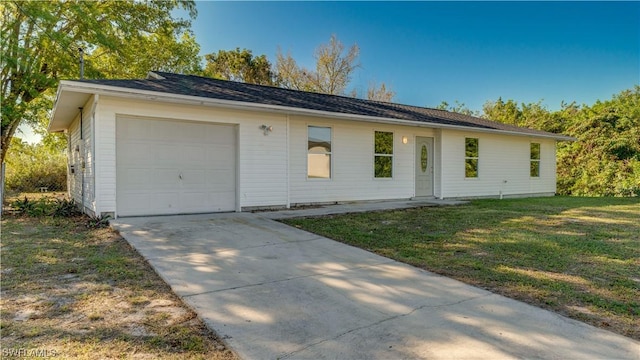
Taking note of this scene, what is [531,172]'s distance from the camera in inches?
588

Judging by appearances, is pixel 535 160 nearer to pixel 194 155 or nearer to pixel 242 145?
pixel 242 145

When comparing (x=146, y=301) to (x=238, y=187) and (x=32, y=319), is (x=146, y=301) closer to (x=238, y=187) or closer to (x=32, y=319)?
(x=32, y=319)

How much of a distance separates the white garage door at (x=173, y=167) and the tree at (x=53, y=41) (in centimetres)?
699

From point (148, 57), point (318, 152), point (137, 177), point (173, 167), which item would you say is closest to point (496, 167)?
point (318, 152)

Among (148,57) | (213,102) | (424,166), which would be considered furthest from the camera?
(148,57)

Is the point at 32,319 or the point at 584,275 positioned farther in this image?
the point at 584,275

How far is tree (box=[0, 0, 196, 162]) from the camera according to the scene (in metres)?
11.4

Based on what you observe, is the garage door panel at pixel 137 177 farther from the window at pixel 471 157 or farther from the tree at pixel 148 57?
the window at pixel 471 157

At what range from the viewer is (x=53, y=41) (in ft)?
41.2

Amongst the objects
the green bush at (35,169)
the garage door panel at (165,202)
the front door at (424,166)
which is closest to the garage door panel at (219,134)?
the garage door panel at (165,202)

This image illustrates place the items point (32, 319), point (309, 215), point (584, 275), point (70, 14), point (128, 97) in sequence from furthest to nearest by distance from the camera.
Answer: point (70, 14), point (309, 215), point (128, 97), point (584, 275), point (32, 319)

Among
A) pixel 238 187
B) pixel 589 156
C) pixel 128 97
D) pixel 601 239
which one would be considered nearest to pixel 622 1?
pixel 589 156

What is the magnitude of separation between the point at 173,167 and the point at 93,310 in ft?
17.5

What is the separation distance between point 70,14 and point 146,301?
1441 cm
